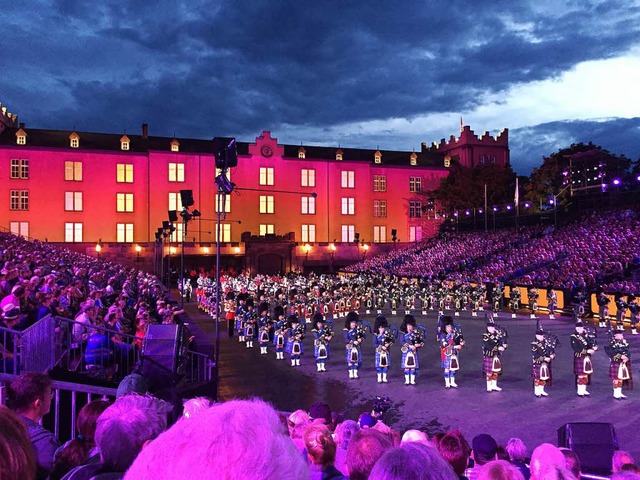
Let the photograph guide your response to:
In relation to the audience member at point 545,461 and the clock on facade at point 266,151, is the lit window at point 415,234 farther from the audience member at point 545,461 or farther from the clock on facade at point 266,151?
the audience member at point 545,461

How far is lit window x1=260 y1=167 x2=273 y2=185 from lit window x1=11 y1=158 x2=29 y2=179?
A: 2257 cm

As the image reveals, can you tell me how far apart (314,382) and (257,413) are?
47.7ft

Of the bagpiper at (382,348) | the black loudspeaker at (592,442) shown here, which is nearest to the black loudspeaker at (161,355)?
the black loudspeaker at (592,442)

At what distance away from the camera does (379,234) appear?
212ft

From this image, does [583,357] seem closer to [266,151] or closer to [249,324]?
[249,324]

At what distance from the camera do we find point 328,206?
6238cm

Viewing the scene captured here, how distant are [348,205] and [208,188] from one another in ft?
52.1

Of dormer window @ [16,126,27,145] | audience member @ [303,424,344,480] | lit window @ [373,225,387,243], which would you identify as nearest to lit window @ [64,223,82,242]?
dormer window @ [16,126,27,145]

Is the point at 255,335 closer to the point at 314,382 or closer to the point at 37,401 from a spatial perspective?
the point at 314,382

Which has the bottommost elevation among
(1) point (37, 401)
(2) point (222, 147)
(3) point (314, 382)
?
(3) point (314, 382)

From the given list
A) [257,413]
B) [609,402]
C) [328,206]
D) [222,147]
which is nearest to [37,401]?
[257,413]

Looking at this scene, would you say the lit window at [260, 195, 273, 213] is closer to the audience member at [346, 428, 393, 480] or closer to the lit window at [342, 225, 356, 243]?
the lit window at [342, 225, 356, 243]

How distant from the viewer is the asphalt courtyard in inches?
440

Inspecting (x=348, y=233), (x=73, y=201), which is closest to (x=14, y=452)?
(x=73, y=201)
